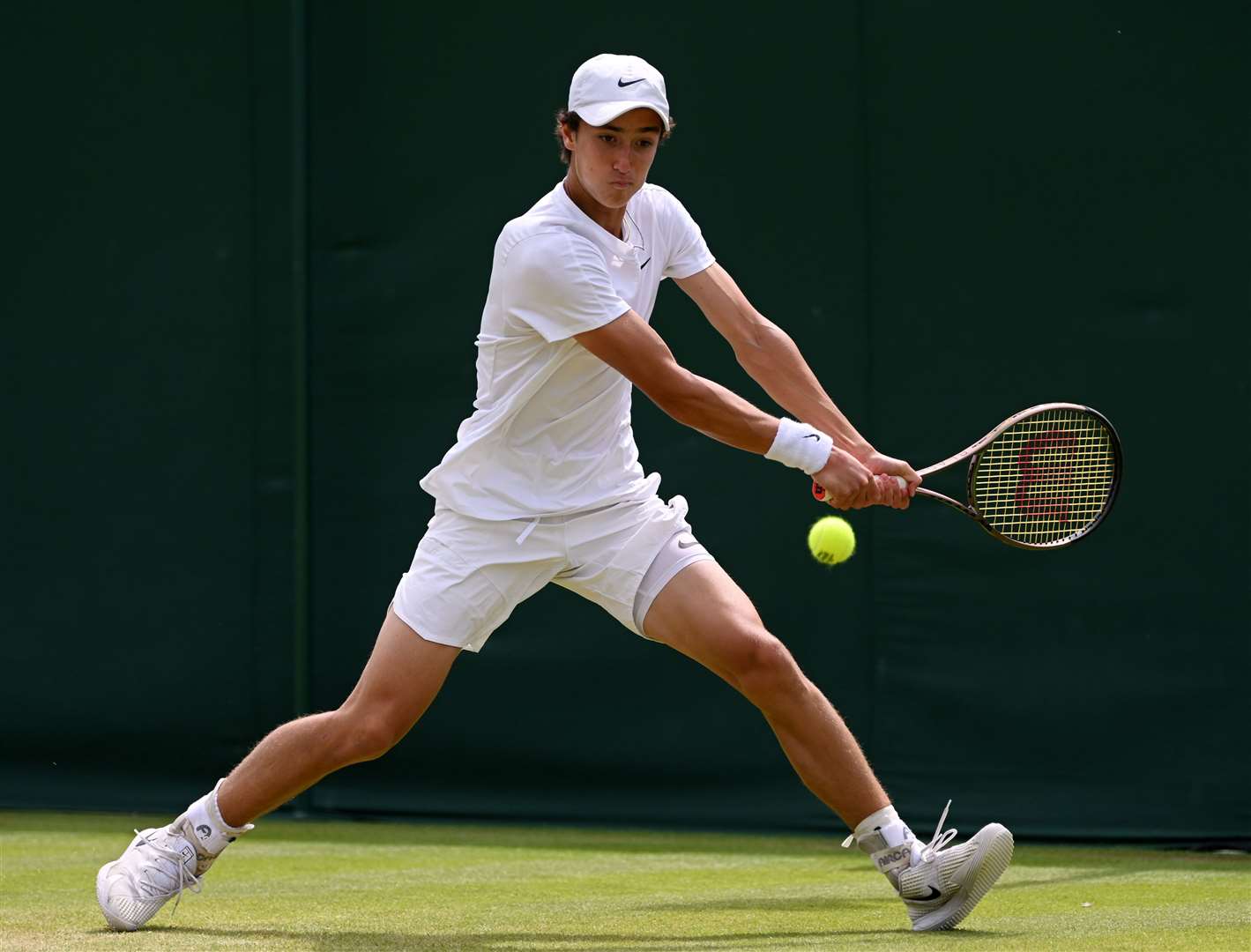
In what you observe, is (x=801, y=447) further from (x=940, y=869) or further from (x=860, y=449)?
(x=940, y=869)

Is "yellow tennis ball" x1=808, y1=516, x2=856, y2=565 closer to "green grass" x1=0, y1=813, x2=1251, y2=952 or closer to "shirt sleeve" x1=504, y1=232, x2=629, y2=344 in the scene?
"green grass" x1=0, y1=813, x2=1251, y2=952

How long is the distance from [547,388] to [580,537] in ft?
1.00

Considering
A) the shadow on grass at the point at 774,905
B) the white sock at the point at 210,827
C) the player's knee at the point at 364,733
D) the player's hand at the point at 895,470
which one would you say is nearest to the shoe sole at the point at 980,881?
the shadow on grass at the point at 774,905

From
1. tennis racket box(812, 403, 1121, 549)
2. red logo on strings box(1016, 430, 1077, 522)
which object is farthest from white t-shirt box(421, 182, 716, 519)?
red logo on strings box(1016, 430, 1077, 522)

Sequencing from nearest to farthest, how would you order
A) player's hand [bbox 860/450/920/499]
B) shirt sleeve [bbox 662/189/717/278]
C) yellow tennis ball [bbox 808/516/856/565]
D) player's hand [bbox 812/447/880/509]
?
1. player's hand [bbox 812/447/880/509]
2. player's hand [bbox 860/450/920/499]
3. shirt sleeve [bbox 662/189/717/278]
4. yellow tennis ball [bbox 808/516/856/565]

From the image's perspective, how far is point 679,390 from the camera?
379 cm

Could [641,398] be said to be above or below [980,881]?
above

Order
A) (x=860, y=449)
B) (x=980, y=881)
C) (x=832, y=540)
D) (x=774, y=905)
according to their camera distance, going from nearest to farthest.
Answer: (x=980, y=881) < (x=860, y=449) < (x=774, y=905) < (x=832, y=540)

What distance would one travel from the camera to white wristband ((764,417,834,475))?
375 centimetres

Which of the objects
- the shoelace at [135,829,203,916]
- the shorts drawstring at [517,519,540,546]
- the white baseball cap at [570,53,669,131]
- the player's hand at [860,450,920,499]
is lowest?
the shoelace at [135,829,203,916]

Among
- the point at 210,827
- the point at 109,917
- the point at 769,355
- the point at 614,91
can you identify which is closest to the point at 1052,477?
the point at 769,355

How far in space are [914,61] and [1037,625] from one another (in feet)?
5.64

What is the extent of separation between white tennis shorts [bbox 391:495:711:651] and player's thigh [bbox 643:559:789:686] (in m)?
0.03

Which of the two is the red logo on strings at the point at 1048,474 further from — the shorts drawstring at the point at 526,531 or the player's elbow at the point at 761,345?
the shorts drawstring at the point at 526,531
